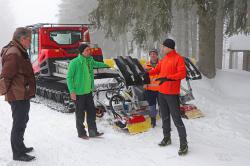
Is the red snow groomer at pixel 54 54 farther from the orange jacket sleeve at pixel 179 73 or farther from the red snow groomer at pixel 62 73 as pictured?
the orange jacket sleeve at pixel 179 73

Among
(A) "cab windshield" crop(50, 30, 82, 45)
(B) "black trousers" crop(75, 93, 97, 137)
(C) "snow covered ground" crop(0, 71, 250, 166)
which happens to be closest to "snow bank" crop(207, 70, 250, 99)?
(C) "snow covered ground" crop(0, 71, 250, 166)

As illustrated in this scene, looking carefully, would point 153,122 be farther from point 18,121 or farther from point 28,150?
point 18,121

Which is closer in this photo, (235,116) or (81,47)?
(81,47)

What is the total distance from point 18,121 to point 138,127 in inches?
115

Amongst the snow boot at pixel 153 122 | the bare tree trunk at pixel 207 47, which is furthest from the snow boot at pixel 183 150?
the bare tree trunk at pixel 207 47

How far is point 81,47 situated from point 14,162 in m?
2.57

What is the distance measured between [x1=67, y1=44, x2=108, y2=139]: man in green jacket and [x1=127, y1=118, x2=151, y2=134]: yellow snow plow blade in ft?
2.59

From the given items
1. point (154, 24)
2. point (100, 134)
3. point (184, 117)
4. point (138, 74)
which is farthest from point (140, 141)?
point (154, 24)

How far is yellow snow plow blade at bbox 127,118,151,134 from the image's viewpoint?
7.80 m

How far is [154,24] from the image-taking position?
13320 mm

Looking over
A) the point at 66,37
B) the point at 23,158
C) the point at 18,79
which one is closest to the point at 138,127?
the point at 23,158

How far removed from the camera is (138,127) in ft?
26.0

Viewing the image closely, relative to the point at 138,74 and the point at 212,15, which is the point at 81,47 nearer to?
the point at 138,74

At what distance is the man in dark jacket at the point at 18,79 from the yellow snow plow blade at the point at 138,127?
2.53 m
